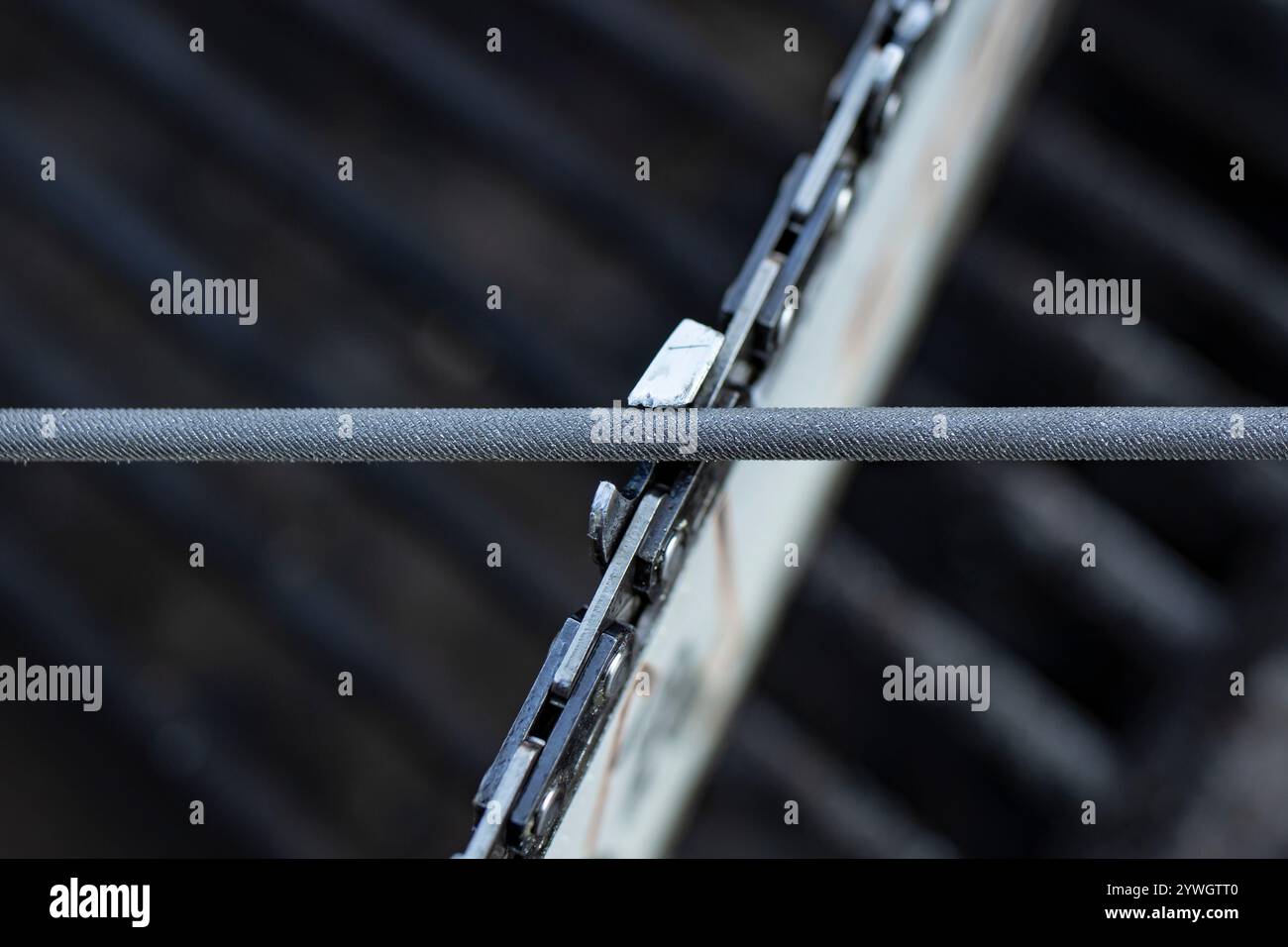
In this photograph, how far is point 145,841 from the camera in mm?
3066

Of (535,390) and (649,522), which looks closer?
(649,522)

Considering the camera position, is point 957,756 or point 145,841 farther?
point 145,841

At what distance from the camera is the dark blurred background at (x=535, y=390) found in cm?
287

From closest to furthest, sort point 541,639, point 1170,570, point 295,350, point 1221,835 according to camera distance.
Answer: point 1221,835 → point 1170,570 → point 541,639 → point 295,350

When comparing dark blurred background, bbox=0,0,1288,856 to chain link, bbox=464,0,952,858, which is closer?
chain link, bbox=464,0,952,858

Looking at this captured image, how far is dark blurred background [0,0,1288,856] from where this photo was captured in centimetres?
287

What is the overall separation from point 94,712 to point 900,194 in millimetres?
2439

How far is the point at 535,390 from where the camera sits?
3211mm

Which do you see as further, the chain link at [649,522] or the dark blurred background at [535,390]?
the dark blurred background at [535,390]

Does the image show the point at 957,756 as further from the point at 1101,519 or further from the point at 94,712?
the point at 94,712

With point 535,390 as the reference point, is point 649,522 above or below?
below

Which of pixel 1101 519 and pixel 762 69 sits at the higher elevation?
pixel 762 69
